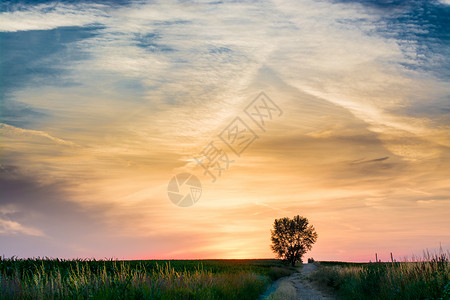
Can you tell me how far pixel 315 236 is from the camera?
87.1 metres

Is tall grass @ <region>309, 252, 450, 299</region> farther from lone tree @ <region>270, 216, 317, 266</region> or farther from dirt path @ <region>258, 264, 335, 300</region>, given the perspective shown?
lone tree @ <region>270, 216, 317, 266</region>

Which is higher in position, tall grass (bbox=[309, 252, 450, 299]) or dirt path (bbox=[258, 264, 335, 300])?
tall grass (bbox=[309, 252, 450, 299])

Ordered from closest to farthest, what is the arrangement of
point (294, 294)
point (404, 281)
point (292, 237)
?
point (404, 281), point (294, 294), point (292, 237)

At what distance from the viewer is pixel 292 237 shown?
85500mm

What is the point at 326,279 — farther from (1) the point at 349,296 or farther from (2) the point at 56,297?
(2) the point at 56,297

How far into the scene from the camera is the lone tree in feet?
277

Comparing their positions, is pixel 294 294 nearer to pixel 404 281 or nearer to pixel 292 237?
pixel 404 281

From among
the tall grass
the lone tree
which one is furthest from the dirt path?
the lone tree

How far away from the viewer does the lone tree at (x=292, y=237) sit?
277 feet

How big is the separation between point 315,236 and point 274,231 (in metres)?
10.1

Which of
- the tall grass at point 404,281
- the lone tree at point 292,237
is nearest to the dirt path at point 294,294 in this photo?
the tall grass at point 404,281

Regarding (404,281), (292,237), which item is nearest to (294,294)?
(404,281)

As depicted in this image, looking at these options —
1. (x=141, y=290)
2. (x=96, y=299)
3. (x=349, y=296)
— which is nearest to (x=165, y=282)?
(x=141, y=290)

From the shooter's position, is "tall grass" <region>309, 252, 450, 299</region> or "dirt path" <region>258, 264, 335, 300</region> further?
"dirt path" <region>258, 264, 335, 300</region>
